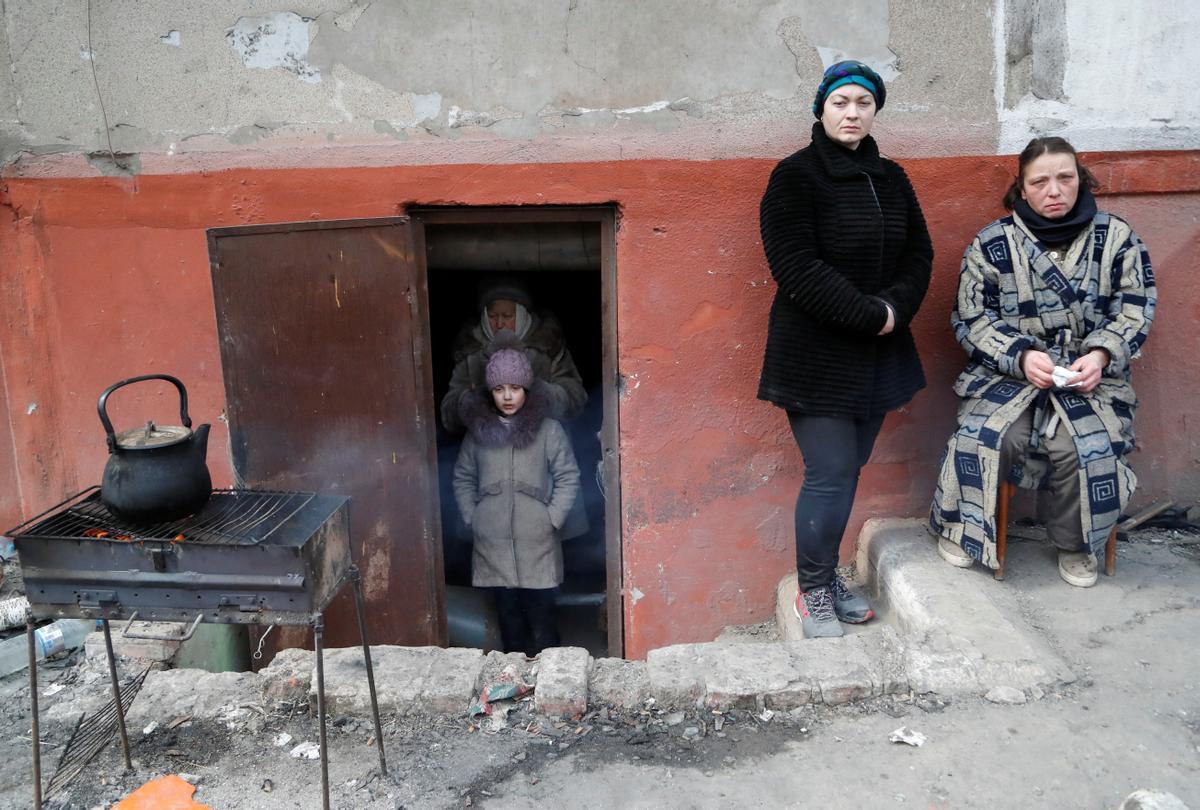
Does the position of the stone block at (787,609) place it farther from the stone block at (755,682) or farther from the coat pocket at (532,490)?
the coat pocket at (532,490)

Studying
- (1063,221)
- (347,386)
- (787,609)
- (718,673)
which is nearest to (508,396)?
(347,386)

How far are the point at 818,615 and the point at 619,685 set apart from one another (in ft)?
2.91

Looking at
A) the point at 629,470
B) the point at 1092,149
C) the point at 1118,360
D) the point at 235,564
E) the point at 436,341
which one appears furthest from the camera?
the point at 436,341

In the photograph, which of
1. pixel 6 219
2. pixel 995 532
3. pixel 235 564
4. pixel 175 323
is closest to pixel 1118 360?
pixel 995 532

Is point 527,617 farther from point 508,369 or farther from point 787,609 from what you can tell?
point 787,609

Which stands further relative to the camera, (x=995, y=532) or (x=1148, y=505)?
(x=1148, y=505)

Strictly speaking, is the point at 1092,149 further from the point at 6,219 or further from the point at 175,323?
the point at 6,219

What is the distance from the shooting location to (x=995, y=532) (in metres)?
3.63

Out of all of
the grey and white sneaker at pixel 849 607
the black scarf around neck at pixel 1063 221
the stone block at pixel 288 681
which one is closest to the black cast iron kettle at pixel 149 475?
the stone block at pixel 288 681

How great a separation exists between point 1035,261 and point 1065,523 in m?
1.05

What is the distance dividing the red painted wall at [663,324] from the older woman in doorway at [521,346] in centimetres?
95

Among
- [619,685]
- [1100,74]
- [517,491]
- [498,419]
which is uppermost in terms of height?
[1100,74]

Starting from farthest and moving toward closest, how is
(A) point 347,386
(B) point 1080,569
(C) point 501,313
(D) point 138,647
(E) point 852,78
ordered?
(C) point 501,313 → (A) point 347,386 → (D) point 138,647 → (B) point 1080,569 → (E) point 852,78

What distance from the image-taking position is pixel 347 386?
4129mm
